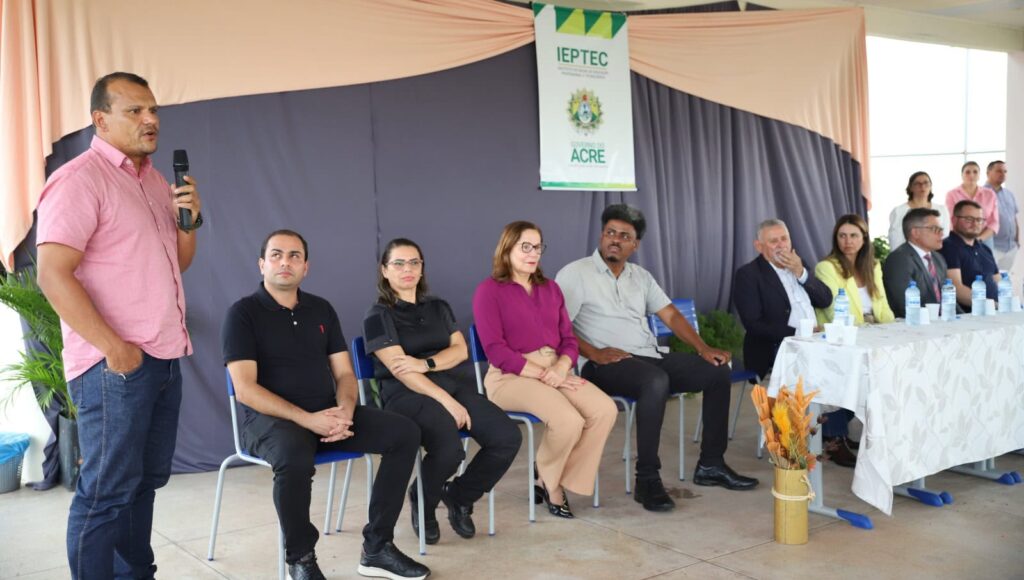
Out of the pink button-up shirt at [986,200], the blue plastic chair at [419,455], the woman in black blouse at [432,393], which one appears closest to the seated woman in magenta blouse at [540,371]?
the woman in black blouse at [432,393]

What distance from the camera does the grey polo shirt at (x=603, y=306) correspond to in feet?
14.2

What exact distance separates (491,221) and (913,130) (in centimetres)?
900

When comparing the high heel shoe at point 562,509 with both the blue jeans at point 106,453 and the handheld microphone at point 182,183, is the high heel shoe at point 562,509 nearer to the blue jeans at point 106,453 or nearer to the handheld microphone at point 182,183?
the blue jeans at point 106,453

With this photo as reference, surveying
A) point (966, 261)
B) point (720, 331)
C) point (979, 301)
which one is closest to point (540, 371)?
point (979, 301)

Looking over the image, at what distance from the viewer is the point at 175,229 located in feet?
8.86

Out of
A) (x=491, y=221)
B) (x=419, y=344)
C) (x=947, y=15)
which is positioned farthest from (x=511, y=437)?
(x=947, y=15)

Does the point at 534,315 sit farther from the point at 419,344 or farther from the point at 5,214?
the point at 5,214

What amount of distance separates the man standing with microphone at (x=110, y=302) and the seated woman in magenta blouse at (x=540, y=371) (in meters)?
1.54

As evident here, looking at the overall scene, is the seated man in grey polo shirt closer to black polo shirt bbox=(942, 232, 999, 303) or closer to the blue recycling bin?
black polo shirt bbox=(942, 232, 999, 303)

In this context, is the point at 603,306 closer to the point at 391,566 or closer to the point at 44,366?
the point at 391,566

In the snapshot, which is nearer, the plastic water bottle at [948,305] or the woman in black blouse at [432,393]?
the woman in black blouse at [432,393]

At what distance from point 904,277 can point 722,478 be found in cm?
163

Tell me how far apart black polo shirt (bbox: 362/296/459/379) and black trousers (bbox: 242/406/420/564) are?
1.03ft

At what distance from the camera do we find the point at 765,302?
15.3ft
